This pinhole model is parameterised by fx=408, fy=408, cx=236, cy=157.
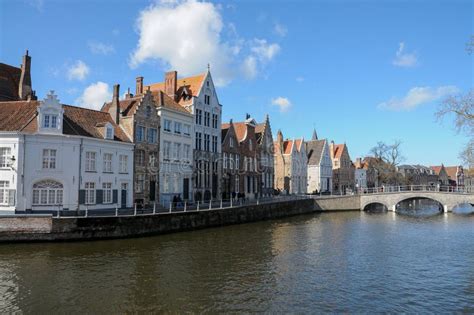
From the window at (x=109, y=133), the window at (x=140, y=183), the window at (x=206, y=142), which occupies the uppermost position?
the window at (x=206, y=142)

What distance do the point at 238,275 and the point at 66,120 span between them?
2004 cm

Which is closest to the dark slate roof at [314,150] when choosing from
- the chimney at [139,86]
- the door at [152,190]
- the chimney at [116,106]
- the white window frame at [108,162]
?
the chimney at [139,86]

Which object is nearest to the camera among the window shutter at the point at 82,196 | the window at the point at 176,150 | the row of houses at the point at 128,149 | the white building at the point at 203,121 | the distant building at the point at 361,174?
the row of houses at the point at 128,149

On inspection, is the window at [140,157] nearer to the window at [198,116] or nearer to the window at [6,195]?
the window at [198,116]

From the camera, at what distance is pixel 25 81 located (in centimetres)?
3791

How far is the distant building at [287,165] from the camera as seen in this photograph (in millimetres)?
69000

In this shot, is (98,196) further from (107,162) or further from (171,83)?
(171,83)

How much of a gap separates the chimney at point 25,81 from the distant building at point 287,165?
4140 cm

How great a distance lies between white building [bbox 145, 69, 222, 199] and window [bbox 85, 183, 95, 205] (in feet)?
44.1

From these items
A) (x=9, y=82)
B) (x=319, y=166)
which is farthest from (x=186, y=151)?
(x=319, y=166)

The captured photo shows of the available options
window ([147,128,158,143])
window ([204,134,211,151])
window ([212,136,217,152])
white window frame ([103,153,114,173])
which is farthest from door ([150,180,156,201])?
window ([212,136,217,152])

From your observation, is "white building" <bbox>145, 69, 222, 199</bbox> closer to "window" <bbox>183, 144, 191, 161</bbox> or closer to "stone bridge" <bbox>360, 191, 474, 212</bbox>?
"window" <bbox>183, 144, 191, 161</bbox>

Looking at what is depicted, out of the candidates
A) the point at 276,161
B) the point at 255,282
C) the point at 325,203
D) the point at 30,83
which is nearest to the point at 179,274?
the point at 255,282

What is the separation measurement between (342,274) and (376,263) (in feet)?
11.5
